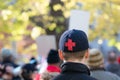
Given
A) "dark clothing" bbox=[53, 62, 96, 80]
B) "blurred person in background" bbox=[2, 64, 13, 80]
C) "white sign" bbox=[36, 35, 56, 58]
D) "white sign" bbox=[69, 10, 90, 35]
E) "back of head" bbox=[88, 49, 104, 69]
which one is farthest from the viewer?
"blurred person in background" bbox=[2, 64, 13, 80]

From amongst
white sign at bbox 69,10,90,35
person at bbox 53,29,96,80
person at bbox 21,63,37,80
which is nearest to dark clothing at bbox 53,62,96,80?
person at bbox 53,29,96,80

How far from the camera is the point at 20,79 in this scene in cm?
945

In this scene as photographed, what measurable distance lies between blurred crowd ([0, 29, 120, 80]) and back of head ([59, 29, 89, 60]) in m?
0.07

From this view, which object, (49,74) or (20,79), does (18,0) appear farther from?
(49,74)

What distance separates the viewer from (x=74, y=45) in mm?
4340

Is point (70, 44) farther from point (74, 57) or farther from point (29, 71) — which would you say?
point (29, 71)

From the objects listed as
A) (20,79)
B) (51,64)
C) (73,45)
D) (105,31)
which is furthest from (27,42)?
(73,45)

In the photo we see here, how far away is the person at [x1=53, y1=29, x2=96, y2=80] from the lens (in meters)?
4.27

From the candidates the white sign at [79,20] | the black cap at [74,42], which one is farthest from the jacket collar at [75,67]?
the white sign at [79,20]

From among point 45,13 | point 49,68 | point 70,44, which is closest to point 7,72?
point 45,13

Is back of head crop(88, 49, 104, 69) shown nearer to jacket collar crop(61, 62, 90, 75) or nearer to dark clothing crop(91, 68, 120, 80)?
dark clothing crop(91, 68, 120, 80)

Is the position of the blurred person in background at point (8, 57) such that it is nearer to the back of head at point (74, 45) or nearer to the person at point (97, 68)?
the person at point (97, 68)

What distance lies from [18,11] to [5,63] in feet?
5.90

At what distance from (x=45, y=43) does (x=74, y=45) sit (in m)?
4.71
